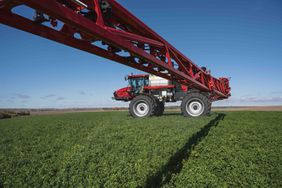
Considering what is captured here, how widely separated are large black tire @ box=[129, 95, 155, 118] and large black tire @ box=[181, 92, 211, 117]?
1.85 meters

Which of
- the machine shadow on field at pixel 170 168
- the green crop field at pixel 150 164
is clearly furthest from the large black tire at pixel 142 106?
the machine shadow on field at pixel 170 168

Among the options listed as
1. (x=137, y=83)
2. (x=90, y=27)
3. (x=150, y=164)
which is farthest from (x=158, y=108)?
(x=90, y=27)

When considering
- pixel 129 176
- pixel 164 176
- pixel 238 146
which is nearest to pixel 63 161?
pixel 129 176

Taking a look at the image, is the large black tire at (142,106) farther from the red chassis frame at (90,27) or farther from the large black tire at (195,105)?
the red chassis frame at (90,27)

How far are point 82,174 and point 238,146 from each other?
3.37 m

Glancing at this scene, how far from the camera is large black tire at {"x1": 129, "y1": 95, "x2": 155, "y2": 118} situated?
1284cm

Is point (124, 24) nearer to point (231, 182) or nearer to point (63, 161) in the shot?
point (63, 161)

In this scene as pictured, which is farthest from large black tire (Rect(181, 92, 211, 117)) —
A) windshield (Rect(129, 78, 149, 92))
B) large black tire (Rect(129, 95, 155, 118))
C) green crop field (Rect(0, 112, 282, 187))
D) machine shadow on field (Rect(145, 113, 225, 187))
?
machine shadow on field (Rect(145, 113, 225, 187))

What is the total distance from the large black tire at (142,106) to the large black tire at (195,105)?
185 centimetres

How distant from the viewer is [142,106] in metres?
13.2

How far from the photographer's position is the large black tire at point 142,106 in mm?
12840

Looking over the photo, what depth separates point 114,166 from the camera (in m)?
3.91

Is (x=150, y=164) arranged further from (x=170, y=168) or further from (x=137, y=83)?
(x=137, y=83)

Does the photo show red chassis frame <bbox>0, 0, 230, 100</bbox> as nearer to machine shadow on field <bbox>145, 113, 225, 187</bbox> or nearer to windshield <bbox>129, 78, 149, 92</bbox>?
machine shadow on field <bbox>145, 113, 225, 187</bbox>
